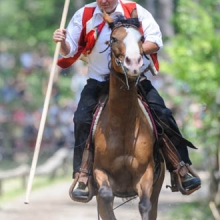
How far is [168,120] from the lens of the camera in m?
12.9

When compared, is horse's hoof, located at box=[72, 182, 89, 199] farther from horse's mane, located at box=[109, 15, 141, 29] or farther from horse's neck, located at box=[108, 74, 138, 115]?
horse's mane, located at box=[109, 15, 141, 29]

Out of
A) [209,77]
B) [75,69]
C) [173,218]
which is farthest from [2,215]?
[75,69]

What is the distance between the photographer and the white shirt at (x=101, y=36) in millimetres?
12406

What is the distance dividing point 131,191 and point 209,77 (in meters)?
4.67

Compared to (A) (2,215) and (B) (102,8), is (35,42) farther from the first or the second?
(B) (102,8)

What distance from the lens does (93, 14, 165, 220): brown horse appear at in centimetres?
1192

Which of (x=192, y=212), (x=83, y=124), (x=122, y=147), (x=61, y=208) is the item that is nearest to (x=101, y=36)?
(x=83, y=124)

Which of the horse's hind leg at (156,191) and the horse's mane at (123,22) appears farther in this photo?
the horse's hind leg at (156,191)

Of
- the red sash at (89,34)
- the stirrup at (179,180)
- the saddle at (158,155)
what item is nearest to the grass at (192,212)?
the stirrup at (179,180)

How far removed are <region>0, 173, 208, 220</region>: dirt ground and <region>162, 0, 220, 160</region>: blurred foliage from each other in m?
1.50

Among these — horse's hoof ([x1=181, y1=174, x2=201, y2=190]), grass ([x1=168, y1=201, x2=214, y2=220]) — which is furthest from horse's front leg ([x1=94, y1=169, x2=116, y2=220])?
grass ([x1=168, y1=201, x2=214, y2=220])

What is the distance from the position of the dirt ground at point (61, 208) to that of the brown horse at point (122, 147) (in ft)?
11.8

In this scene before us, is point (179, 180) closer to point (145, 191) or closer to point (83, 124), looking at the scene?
point (145, 191)

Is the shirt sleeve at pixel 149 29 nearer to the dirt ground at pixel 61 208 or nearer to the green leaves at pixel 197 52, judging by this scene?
the dirt ground at pixel 61 208
